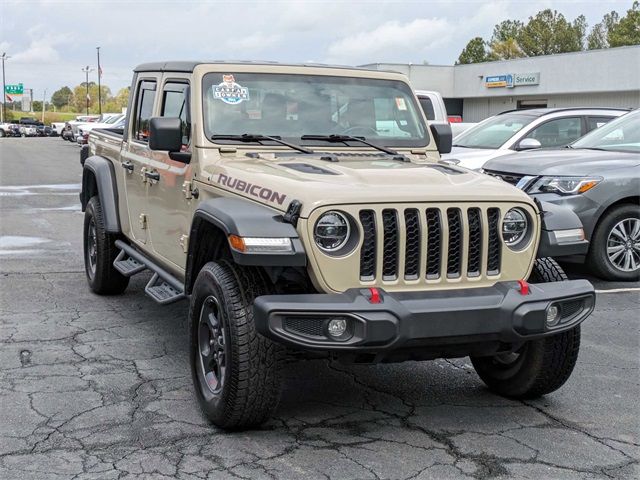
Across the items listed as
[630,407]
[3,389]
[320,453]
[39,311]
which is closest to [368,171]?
[320,453]

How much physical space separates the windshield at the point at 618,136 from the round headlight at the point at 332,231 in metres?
5.66

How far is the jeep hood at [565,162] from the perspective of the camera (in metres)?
8.41

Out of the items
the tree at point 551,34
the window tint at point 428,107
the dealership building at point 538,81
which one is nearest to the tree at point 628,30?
the tree at point 551,34

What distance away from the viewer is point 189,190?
545 cm

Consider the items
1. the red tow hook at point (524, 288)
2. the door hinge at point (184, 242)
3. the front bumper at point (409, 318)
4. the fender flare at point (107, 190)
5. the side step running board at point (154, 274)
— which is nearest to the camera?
the front bumper at point (409, 318)

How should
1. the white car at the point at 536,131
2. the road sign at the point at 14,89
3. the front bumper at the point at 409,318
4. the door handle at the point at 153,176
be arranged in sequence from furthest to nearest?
the road sign at the point at 14,89 < the white car at the point at 536,131 < the door handle at the point at 153,176 < the front bumper at the point at 409,318

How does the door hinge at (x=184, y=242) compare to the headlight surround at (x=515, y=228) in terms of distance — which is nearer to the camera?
the headlight surround at (x=515, y=228)

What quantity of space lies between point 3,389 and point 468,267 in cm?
275

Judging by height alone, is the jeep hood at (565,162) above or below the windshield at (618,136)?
below

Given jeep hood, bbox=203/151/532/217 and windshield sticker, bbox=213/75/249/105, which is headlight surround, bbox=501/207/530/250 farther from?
windshield sticker, bbox=213/75/249/105

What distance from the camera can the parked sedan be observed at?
8.28 metres

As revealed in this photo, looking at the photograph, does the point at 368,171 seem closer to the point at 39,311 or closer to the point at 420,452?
the point at 420,452

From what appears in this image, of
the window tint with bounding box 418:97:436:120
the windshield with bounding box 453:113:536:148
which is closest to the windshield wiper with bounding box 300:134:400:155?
the windshield with bounding box 453:113:536:148

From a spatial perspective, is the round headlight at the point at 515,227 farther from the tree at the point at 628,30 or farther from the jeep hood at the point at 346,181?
the tree at the point at 628,30
